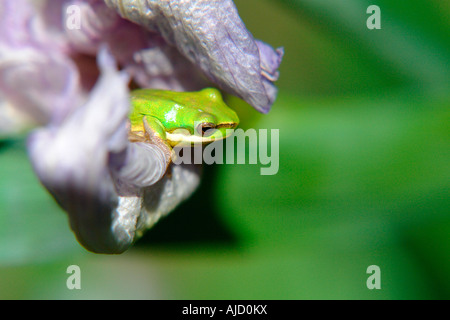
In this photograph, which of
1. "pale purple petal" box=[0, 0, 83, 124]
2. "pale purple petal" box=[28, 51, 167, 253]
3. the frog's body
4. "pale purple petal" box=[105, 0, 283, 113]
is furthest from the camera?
"pale purple petal" box=[0, 0, 83, 124]

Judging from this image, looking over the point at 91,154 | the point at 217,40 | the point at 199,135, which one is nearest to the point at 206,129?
the point at 199,135

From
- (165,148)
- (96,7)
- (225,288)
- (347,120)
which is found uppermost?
(96,7)

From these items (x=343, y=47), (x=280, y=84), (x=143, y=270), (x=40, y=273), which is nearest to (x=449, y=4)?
(x=343, y=47)

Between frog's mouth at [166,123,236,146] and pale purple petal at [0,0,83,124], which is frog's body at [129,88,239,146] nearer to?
frog's mouth at [166,123,236,146]

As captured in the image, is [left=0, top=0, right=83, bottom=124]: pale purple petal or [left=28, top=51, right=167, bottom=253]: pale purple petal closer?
[left=28, top=51, right=167, bottom=253]: pale purple petal

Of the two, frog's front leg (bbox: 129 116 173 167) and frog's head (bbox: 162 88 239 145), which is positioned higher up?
frog's head (bbox: 162 88 239 145)

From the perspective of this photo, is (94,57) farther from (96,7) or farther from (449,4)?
(449,4)

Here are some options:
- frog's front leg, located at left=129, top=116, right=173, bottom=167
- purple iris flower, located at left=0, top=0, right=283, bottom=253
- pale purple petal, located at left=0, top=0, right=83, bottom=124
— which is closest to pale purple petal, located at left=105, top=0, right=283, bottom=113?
purple iris flower, located at left=0, top=0, right=283, bottom=253
